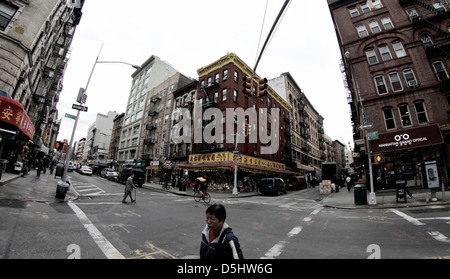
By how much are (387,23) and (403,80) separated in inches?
293

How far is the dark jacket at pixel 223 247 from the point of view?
7.79ft

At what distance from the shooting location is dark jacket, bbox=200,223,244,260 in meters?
2.37

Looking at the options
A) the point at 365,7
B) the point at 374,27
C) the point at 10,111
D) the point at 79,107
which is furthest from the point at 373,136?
the point at 10,111

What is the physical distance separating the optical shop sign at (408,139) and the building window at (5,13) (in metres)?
28.8

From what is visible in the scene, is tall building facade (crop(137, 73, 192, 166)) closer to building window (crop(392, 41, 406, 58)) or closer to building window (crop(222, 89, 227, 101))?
building window (crop(222, 89, 227, 101))

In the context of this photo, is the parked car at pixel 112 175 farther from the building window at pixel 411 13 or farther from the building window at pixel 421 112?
the building window at pixel 411 13

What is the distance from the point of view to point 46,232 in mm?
5090

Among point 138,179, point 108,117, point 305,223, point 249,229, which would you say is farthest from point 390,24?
point 108,117

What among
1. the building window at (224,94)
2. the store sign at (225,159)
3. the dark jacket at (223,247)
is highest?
the building window at (224,94)

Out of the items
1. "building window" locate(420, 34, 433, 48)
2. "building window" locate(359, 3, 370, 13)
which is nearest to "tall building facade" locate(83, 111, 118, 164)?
"building window" locate(359, 3, 370, 13)

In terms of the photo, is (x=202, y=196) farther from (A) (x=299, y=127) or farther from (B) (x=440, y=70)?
(A) (x=299, y=127)

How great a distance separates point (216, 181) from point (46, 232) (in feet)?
71.4

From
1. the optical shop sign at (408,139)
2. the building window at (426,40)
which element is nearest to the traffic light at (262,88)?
the optical shop sign at (408,139)
